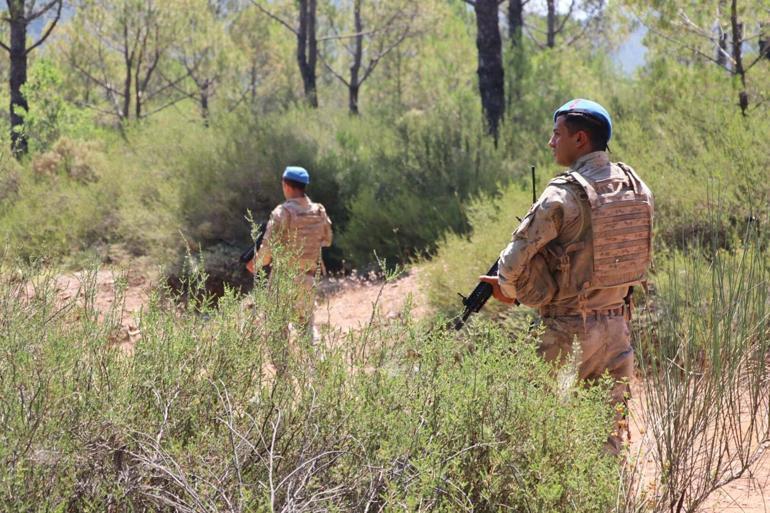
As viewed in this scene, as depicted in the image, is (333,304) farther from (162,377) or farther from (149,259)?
(162,377)

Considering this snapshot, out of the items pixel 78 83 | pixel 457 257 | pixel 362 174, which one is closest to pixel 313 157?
pixel 362 174

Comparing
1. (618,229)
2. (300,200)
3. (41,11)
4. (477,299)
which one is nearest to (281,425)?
(477,299)

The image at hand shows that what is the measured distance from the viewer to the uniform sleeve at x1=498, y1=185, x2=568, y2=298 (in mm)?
3230

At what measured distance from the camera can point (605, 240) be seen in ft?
10.7

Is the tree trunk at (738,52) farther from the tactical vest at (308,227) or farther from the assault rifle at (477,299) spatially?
the assault rifle at (477,299)

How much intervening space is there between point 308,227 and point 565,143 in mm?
2801

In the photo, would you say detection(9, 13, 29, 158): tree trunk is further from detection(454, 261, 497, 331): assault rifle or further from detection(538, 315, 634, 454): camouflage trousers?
detection(538, 315, 634, 454): camouflage trousers

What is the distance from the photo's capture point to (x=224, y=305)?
2.99 meters

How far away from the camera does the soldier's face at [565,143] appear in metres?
3.39

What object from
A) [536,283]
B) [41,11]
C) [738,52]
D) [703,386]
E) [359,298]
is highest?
[41,11]

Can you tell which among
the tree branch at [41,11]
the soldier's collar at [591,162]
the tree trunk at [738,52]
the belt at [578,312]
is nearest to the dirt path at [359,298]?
the tree trunk at [738,52]

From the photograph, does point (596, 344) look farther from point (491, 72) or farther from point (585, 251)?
point (491, 72)

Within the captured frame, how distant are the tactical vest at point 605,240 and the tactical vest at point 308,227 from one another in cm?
270

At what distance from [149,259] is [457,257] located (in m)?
4.89
